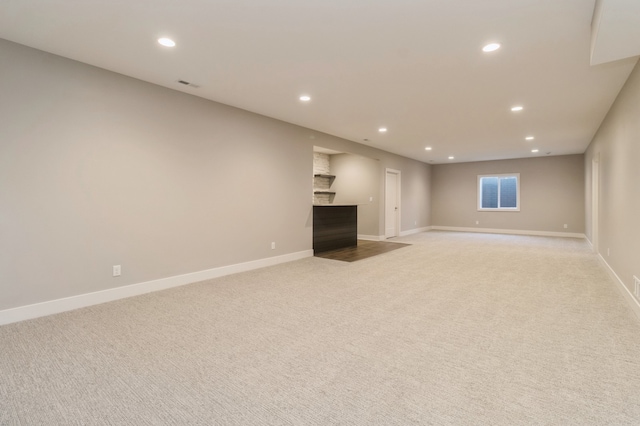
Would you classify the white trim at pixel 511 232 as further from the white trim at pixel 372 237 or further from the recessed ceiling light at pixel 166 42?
the recessed ceiling light at pixel 166 42

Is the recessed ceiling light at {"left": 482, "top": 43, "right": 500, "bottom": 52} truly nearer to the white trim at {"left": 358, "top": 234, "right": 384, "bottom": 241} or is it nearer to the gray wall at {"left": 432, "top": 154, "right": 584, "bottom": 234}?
the white trim at {"left": 358, "top": 234, "right": 384, "bottom": 241}

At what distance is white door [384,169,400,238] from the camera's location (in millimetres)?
8969

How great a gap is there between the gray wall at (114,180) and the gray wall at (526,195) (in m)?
8.18

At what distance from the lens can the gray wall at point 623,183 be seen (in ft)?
10.3

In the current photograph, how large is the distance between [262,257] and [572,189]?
30.9ft

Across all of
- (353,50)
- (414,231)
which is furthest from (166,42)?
(414,231)

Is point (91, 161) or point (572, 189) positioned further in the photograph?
point (572, 189)

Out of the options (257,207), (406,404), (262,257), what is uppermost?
(257,207)

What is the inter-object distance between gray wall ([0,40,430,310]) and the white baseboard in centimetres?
6

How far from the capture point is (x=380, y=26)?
2545mm

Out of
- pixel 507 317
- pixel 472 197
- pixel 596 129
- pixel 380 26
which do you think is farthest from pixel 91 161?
pixel 472 197

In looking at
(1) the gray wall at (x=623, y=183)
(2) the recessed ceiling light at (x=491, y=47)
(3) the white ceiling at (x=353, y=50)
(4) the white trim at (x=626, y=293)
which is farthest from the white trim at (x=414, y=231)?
(2) the recessed ceiling light at (x=491, y=47)

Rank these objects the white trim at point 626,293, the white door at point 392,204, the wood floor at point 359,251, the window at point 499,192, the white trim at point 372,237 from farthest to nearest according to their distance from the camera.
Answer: the window at point 499,192 → the white door at point 392,204 → the white trim at point 372,237 → the wood floor at point 359,251 → the white trim at point 626,293

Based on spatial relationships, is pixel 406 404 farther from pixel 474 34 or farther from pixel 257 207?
pixel 257 207
